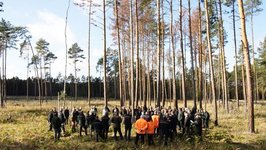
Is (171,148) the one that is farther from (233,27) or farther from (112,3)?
(233,27)

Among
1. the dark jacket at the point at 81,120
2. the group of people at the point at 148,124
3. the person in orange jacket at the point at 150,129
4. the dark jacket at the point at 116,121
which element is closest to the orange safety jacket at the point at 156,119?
the group of people at the point at 148,124

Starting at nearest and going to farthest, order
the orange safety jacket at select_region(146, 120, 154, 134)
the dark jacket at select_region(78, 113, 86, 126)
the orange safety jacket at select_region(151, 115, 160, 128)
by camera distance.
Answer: the orange safety jacket at select_region(146, 120, 154, 134), the orange safety jacket at select_region(151, 115, 160, 128), the dark jacket at select_region(78, 113, 86, 126)

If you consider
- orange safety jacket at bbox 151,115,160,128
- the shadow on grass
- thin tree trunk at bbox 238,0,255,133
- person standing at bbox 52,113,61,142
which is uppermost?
thin tree trunk at bbox 238,0,255,133

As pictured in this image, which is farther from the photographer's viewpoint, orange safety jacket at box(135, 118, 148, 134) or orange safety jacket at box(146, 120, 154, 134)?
orange safety jacket at box(146, 120, 154, 134)

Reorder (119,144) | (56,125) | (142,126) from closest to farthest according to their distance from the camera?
(142,126) → (119,144) → (56,125)

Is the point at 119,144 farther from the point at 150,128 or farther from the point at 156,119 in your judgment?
the point at 156,119

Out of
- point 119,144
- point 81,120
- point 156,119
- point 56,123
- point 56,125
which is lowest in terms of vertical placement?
point 119,144

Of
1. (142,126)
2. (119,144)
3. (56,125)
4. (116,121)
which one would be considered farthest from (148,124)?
(56,125)

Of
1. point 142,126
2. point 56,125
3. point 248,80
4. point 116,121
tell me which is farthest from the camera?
point 248,80

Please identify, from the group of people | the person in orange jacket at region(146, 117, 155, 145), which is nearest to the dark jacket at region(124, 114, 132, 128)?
the group of people

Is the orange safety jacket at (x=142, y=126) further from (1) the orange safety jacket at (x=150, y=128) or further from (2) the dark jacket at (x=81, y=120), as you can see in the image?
(2) the dark jacket at (x=81, y=120)

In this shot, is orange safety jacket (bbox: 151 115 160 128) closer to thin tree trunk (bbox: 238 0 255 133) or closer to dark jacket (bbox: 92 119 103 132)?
dark jacket (bbox: 92 119 103 132)

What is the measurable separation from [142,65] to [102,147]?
33475mm

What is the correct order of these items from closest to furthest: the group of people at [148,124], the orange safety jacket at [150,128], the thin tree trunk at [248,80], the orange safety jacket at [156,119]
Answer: the orange safety jacket at [150,128] → the group of people at [148,124] → the orange safety jacket at [156,119] → the thin tree trunk at [248,80]
